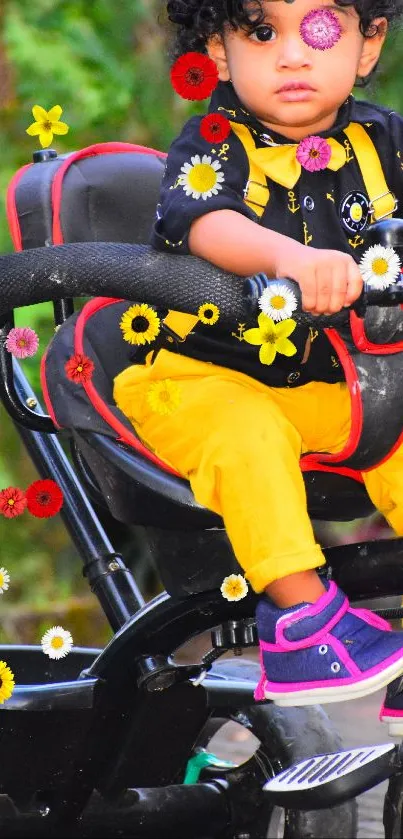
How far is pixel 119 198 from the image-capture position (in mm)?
2293

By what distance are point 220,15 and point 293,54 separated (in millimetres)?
166

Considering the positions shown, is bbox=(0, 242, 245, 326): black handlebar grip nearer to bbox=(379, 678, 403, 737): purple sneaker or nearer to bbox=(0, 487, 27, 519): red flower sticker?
bbox=(0, 487, 27, 519): red flower sticker

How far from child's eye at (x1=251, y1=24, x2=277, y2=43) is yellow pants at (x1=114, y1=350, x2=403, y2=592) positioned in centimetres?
44

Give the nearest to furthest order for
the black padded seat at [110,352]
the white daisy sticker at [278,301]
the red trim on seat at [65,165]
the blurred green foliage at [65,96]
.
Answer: the white daisy sticker at [278,301]
the black padded seat at [110,352]
the red trim on seat at [65,165]
the blurred green foliage at [65,96]

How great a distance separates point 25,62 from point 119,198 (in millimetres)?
2054

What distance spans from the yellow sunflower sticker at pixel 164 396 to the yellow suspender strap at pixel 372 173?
36 cm

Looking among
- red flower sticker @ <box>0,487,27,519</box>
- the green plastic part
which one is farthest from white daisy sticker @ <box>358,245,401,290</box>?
the green plastic part

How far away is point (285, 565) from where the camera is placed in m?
1.81

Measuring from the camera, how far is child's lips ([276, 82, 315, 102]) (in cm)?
191

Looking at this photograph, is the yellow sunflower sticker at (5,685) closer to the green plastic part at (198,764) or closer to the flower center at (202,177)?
the green plastic part at (198,764)

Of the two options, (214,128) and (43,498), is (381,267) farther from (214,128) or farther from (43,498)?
(43,498)

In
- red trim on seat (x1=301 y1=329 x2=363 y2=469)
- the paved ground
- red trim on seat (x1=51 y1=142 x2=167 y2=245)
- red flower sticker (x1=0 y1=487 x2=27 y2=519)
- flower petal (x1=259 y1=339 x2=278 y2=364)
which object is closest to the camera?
flower petal (x1=259 y1=339 x2=278 y2=364)

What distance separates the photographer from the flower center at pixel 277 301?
5.13 feet

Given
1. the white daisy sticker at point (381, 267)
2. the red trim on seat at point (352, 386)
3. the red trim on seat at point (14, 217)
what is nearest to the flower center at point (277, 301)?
the white daisy sticker at point (381, 267)
